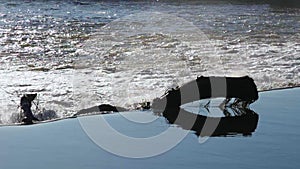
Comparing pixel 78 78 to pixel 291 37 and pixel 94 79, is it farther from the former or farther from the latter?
pixel 291 37

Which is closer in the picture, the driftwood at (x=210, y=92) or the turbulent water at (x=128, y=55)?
the driftwood at (x=210, y=92)

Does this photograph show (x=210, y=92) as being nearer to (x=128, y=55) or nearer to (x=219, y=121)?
(x=219, y=121)

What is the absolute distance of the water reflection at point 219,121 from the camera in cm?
723

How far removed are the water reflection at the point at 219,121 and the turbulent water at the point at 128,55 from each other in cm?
176

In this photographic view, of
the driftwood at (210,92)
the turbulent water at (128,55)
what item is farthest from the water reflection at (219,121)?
the turbulent water at (128,55)

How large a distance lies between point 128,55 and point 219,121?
7837mm

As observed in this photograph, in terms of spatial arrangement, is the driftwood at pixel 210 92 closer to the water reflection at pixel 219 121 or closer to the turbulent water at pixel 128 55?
the water reflection at pixel 219 121

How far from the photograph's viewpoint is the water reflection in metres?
7.23

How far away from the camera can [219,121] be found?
7707 millimetres

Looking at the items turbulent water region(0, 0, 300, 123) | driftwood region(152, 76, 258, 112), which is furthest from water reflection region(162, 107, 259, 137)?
turbulent water region(0, 0, 300, 123)

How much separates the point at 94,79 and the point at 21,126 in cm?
431

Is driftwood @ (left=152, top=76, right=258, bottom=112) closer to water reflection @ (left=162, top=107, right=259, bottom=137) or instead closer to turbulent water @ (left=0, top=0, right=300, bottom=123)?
water reflection @ (left=162, top=107, right=259, bottom=137)

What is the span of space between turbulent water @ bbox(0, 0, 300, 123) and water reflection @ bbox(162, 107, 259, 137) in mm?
1757

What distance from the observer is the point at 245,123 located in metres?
7.62
